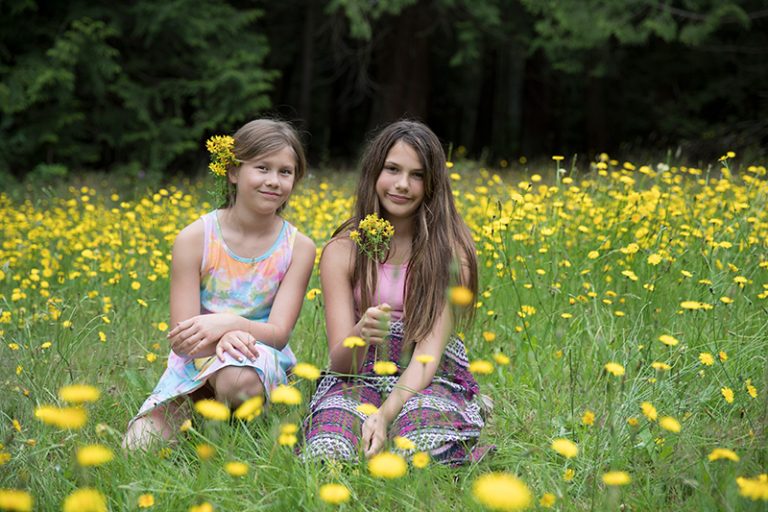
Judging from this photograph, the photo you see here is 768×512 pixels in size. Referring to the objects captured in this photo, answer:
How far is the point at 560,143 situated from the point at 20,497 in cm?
1648

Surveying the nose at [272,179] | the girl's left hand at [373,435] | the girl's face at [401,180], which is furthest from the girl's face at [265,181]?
the girl's left hand at [373,435]

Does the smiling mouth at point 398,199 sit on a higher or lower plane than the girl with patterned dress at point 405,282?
higher

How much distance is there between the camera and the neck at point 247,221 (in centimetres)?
239

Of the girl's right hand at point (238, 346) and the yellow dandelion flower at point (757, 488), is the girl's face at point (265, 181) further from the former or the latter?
the yellow dandelion flower at point (757, 488)

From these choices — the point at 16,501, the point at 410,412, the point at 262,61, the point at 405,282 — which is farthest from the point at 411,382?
the point at 262,61

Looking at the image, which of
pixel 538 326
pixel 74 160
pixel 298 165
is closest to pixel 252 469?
pixel 298 165

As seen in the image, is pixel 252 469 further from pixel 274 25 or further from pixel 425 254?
pixel 274 25

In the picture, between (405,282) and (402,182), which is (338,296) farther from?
(402,182)

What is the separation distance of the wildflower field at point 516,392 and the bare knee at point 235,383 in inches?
3.5

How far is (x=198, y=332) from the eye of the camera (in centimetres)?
210

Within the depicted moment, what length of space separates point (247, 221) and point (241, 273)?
182 millimetres

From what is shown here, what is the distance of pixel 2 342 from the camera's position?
93.9 inches

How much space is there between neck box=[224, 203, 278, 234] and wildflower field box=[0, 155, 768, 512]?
314mm

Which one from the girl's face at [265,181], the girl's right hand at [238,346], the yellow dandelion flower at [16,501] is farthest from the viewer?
the girl's face at [265,181]
